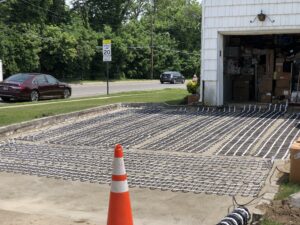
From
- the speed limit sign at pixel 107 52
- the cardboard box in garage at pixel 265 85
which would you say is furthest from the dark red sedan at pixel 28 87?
the cardboard box in garage at pixel 265 85

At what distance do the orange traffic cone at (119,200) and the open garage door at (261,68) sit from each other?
12177mm

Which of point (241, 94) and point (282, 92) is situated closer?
point (282, 92)

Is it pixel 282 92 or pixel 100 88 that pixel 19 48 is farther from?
pixel 282 92

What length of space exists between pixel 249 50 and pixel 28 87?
1006 centimetres

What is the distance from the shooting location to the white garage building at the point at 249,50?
14586mm

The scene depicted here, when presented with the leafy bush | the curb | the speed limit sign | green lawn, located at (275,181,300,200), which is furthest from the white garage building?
green lawn, located at (275,181,300,200)

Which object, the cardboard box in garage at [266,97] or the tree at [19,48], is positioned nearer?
the cardboard box in garage at [266,97]

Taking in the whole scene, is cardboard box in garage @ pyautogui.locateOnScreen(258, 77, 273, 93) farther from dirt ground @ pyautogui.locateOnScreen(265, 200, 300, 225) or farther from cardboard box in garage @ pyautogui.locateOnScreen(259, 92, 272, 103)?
dirt ground @ pyautogui.locateOnScreen(265, 200, 300, 225)

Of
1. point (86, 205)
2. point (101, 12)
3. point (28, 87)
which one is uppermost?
point (101, 12)

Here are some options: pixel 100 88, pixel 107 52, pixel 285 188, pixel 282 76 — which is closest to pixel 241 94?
pixel 282 76

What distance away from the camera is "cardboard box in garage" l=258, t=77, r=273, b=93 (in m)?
17.1

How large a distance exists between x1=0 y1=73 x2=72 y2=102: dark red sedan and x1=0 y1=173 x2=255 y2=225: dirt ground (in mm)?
15006

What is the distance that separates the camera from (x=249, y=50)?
17641mm

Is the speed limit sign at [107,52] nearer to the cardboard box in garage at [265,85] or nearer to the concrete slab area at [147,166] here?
the cardboard box in garage at [265,85]
